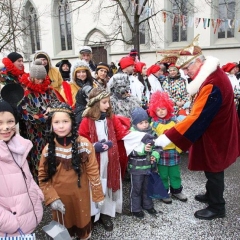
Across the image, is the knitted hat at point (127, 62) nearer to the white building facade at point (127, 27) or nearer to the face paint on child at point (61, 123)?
the face paint on child at point (61, 123)

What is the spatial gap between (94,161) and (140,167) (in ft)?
2.54

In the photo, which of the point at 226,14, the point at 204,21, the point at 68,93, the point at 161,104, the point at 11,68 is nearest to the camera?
the point at 161,104

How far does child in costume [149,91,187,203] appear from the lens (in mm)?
3492

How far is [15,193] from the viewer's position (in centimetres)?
203

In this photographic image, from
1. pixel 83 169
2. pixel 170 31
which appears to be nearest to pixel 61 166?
pixel 83 169

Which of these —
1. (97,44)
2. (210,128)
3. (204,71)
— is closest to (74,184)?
(210,128)

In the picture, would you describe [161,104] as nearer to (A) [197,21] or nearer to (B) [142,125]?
(B) [142,125]

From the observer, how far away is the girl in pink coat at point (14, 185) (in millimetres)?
1970

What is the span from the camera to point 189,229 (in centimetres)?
297

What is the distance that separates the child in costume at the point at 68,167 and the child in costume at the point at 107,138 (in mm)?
330

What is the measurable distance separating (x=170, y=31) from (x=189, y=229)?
1431 cm

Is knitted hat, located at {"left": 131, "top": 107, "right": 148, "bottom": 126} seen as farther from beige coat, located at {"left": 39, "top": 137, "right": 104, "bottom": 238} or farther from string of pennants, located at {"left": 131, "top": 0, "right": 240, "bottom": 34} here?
string of pennants, located at {"left": 131, "top": 0, "right": 240, "bottom": 34}

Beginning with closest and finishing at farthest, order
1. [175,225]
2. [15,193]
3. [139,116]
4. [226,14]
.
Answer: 1. [15,193]
2. [175,225]
3. [139,116]
4. [226,14]

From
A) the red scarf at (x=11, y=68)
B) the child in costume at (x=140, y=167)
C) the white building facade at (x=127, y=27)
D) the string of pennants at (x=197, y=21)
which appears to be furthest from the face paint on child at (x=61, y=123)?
the string of pennants at (x=197, y=21)
